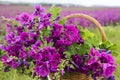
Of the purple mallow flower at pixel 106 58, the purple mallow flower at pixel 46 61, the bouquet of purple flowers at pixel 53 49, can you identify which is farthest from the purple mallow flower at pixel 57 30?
the purple mallow flower at pixel 106 58

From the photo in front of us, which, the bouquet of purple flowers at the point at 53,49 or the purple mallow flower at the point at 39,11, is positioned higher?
the purple mallow flower at the point at 39,11

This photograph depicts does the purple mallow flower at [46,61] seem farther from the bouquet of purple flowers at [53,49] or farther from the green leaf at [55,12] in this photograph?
the green leaf at [55,12]

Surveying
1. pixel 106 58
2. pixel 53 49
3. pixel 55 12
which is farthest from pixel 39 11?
pixel 106 58

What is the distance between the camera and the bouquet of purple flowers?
191cm

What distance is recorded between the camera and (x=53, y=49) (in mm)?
1921

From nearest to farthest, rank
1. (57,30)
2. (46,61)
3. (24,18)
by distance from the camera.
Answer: (46,61) < (57,30) < (24,18)

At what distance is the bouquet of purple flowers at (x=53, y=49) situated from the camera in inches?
75.0

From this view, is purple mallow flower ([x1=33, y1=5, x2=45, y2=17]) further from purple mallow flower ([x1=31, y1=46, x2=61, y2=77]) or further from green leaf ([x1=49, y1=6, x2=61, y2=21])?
purple mallow flower ([x1=31, y1=46, x2=61, y2=77])

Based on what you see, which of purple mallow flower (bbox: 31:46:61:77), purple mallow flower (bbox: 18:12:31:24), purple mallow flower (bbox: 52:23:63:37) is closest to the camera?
purple mallow flower (bbox: 31:46:61:77)

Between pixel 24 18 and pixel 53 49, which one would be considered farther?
pixel 24 18

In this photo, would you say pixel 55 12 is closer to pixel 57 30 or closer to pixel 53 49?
pixel 57 30

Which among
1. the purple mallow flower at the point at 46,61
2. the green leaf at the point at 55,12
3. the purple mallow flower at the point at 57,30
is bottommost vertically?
the purple mallow flower at the point at 46,61

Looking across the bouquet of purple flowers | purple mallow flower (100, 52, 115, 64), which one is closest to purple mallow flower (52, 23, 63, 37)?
the bouquet of purple flowers

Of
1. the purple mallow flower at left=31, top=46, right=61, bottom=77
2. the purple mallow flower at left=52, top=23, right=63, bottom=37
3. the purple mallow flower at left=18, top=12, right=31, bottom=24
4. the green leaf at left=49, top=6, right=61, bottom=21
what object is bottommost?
the purple mallow flower at left=31, top=46, right=61, bottom=77
